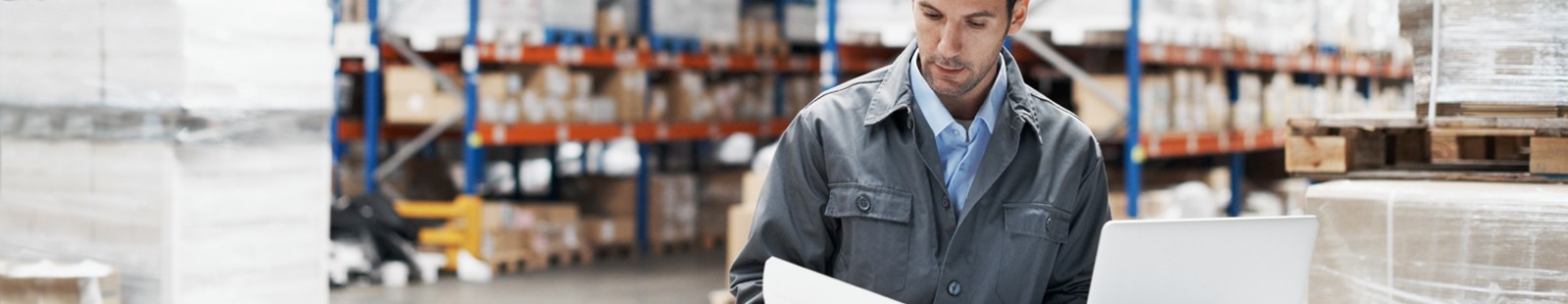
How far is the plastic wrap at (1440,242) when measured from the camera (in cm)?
301

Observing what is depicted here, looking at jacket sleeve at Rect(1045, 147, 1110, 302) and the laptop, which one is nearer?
the laptop

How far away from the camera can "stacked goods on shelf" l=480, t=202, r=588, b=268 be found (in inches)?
360

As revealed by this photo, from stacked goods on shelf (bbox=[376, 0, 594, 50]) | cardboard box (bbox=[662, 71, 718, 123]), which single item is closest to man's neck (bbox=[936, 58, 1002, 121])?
stacked goods on shelf (bbox=[376, 0, 594, 50])

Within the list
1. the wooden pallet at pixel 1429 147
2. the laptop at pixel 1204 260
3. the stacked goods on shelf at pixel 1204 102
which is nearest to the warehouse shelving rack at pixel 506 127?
the stacked goods on shelf at pixel 1204 102

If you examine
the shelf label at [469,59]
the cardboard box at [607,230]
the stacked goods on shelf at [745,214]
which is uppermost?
the shelf label at [469,59]

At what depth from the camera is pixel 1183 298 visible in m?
2.03

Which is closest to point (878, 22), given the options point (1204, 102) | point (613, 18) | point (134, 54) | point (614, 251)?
point (1204, 102)

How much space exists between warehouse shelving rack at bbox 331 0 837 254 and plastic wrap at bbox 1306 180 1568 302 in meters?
4.89

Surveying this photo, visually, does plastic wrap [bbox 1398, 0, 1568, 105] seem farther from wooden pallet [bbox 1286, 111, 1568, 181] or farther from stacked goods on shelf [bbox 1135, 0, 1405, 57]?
stacked goods on shelf [bbox 1135, 0, 1405, 57]

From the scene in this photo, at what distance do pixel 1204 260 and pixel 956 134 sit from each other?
461mm

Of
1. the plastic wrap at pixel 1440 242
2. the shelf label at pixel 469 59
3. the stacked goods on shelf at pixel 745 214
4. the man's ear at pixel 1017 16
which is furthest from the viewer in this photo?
the shelf label at pixel 469 59

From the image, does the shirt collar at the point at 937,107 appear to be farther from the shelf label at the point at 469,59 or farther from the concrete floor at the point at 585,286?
the shelf label at the point at 469,59

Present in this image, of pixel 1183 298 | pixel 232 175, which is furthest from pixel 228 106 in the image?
pixel 1183 298

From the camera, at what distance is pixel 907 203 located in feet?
7.34
